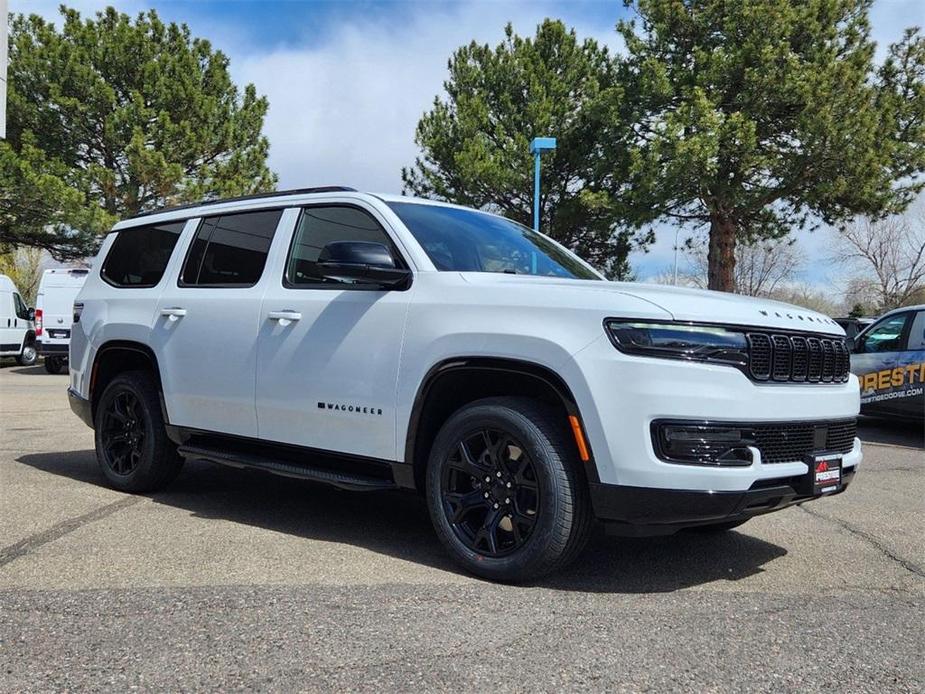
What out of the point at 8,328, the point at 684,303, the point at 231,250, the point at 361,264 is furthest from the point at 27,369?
the point at 684,303

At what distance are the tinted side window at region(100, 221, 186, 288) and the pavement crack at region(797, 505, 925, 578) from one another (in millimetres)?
4656

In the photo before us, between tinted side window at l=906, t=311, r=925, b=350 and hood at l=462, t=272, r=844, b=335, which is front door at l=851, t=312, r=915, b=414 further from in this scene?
hood at l=462, t=272, r=844, b=335

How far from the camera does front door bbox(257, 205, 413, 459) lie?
13.7 feet

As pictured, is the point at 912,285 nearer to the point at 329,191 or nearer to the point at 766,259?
the point at 766,259

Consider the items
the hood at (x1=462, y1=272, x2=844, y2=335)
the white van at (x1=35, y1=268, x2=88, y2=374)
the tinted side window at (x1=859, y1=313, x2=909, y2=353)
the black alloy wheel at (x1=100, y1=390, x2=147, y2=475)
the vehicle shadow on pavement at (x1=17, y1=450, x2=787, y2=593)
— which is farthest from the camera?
the white van at (x1=35, y1=268, x2=88, y2=374)

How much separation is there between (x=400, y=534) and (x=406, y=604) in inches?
47.6

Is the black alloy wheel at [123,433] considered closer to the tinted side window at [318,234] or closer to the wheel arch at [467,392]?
the tinted side window at [318,234]

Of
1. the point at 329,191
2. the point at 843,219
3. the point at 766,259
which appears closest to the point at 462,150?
the point at 843,219

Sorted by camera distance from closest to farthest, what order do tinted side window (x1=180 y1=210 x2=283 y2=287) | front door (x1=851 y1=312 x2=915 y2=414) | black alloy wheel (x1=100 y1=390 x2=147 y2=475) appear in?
1. tinted side window (x1=180 y1=210 x2=283 y2=287)
2. black alloy wheel (x1=100 y1=390 x2=147 y2=475)
3. front door (x1=851 y1=312 x2=915 y2=414)

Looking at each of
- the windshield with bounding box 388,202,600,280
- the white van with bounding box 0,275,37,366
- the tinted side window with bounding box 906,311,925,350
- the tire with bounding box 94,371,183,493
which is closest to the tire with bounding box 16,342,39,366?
the white van with bounding box 0,275,37,366

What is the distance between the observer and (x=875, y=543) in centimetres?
475

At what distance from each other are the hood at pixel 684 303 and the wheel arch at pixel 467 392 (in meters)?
0.36

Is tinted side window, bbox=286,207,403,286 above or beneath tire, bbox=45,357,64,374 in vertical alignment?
above

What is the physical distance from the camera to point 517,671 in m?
2.81
